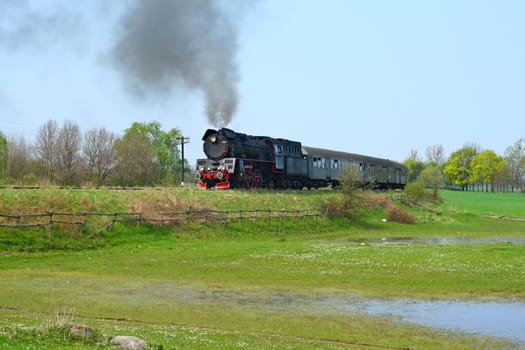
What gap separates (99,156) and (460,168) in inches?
4712

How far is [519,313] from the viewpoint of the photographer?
1823 cm

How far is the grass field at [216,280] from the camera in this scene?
14773mm

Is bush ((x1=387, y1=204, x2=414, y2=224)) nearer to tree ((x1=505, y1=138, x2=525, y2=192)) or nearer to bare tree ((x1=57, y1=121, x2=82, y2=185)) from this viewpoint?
bare tree ((x1=57, y1=121, x2=82, y2=185))

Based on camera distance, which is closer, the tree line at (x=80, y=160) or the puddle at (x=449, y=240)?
the puddle at (x=449, y=240)

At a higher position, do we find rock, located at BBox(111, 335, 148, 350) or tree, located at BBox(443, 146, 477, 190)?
tree, located at BBox(443, 146, 477, 190)

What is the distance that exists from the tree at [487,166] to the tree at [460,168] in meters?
4.00

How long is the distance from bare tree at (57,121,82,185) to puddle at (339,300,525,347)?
5286 cm

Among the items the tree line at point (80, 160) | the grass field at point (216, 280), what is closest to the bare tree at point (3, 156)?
Result: the tree line at point (80, 160)

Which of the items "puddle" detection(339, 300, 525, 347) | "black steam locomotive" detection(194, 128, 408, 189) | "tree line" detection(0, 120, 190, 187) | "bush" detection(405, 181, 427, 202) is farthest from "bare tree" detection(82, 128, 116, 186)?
"puddle" detection(339, 300, 525, 347)

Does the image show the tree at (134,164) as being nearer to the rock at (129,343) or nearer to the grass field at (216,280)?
the grass field at (216,280)

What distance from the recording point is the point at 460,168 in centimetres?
16812

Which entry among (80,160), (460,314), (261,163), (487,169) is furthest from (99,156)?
(487,169)

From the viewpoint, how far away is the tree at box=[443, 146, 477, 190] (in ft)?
552

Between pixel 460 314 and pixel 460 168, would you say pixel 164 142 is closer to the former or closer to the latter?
pixel 460 168
